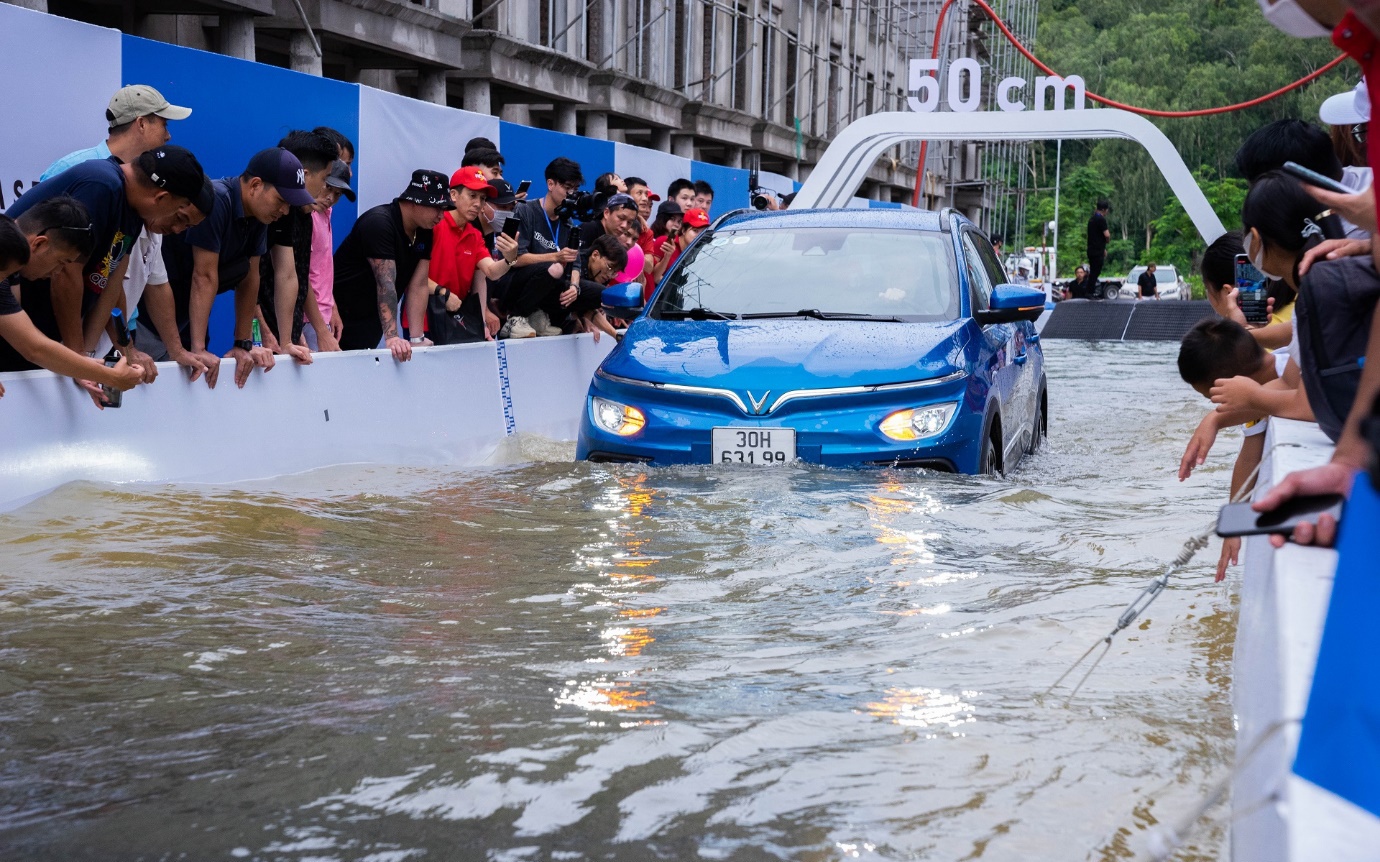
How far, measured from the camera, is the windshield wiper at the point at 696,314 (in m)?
8.55

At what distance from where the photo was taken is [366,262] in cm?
991

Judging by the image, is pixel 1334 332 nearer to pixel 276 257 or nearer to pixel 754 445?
pixel 754 445

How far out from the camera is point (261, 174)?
7703 mm

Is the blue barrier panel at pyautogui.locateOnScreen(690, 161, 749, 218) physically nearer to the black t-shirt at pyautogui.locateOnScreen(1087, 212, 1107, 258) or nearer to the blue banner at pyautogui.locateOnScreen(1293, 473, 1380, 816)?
the black t-shirt at pyautogui.locateOnScreen(1087, 212, 1107, 258)

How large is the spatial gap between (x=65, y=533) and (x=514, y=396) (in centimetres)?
502

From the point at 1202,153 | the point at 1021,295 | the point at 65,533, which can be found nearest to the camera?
the point at 65,533

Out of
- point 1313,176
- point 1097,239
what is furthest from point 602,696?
point 1097,239

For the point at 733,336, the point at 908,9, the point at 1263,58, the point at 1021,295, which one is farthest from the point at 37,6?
the point at 1263,58

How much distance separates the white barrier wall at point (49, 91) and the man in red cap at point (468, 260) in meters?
2.45

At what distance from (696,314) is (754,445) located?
4.55ft

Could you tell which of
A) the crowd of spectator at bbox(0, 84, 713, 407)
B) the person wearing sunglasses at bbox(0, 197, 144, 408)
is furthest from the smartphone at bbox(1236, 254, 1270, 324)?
the person wearing sunglasses at bbox(0, 197, 144, 408)

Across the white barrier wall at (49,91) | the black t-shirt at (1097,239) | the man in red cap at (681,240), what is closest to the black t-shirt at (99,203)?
the white barrier wall at (49,91)

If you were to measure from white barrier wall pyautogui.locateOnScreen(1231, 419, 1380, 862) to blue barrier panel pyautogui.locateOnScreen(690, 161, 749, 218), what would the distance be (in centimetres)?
1865

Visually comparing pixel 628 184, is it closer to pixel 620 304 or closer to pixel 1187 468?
pixel 620 304
